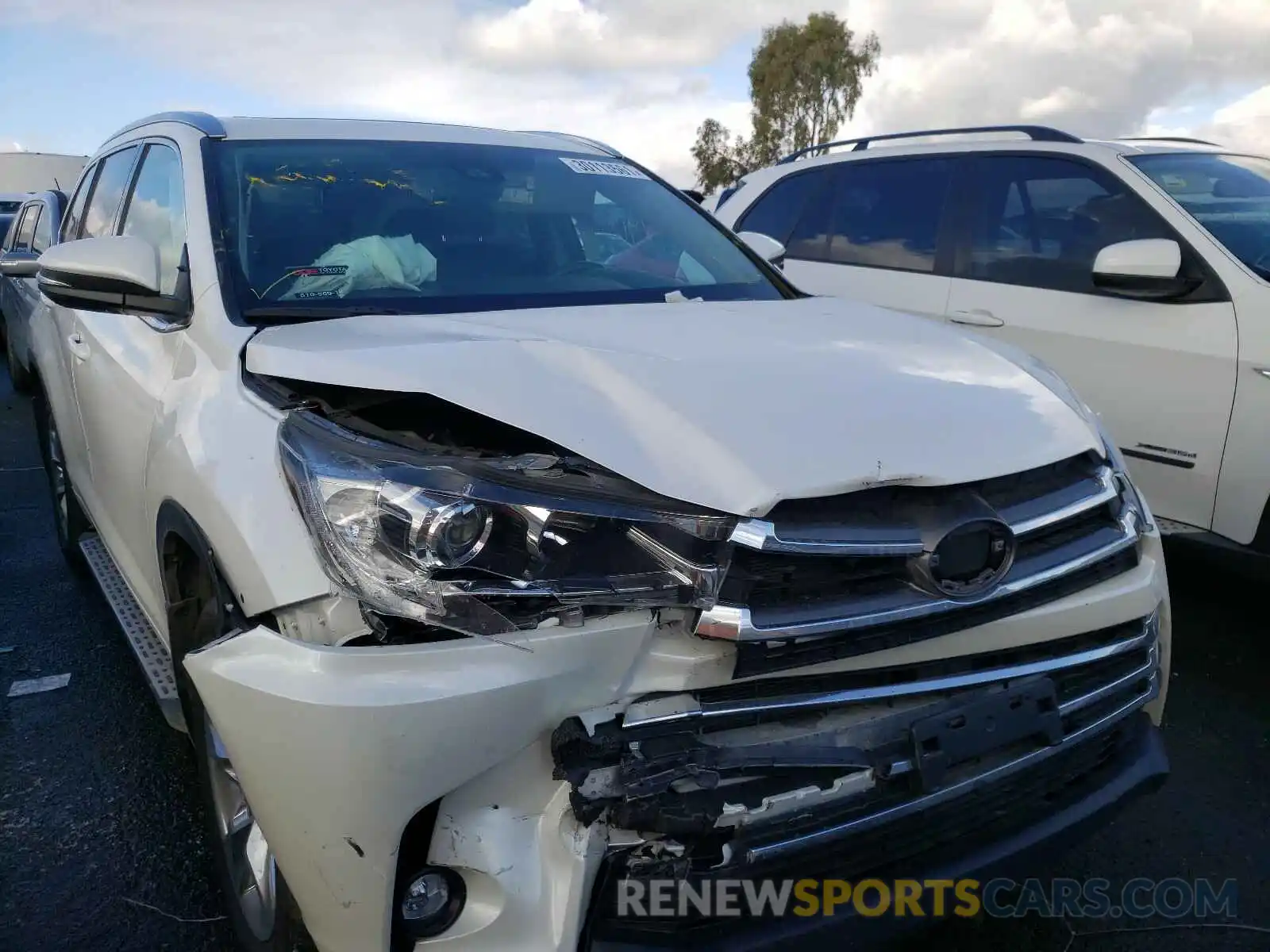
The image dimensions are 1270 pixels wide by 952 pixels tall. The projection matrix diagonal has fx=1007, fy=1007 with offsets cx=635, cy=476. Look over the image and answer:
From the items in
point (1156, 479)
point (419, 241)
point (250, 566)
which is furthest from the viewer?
point (1156, 479)

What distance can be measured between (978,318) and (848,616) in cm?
325

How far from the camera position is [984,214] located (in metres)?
4.75

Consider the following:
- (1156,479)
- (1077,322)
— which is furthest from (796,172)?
(1156,479)

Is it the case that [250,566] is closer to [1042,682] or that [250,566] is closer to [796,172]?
[1042,682]

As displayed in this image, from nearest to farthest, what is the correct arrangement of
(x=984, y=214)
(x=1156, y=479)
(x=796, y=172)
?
(x=1156, y=479) < (x=984, y=214) < (x=796, y=172)

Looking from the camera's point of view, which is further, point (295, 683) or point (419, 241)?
point (419, 241)

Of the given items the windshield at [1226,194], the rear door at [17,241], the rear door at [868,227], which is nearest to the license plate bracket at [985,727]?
the windshield at [1226,194]

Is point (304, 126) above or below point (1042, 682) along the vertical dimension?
above

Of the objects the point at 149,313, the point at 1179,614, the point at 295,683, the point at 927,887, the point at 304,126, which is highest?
the point at 304,126

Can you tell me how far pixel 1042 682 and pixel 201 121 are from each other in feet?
8.78

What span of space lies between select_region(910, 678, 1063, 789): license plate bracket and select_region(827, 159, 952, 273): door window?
11.3ft

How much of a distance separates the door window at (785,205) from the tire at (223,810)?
4.20 meters

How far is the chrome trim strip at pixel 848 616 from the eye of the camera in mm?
1581

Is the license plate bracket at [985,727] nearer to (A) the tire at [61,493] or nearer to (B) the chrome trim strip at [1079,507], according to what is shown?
(B) the chrome trim strip at [1079,507]
